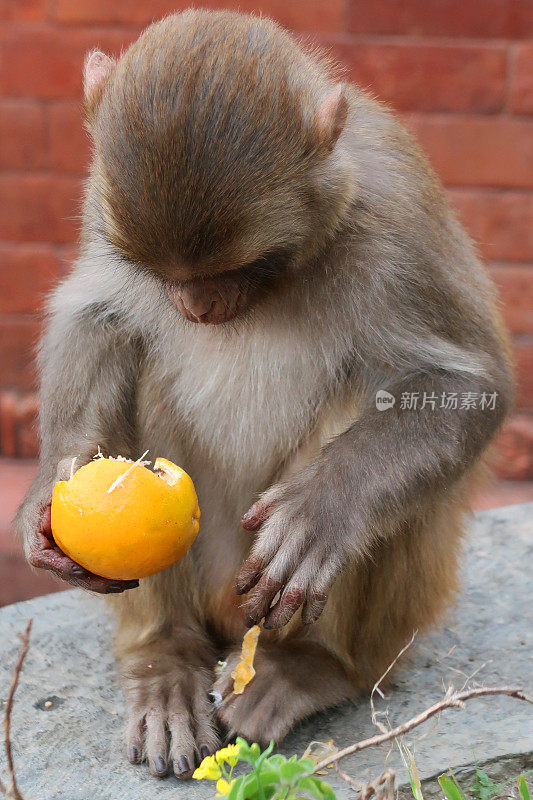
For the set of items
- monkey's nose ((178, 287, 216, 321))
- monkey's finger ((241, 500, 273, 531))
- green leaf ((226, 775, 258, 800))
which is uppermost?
monkey's nose ((178, 287, 216, 321))

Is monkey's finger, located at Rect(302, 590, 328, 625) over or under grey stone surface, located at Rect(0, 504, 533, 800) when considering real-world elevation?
over

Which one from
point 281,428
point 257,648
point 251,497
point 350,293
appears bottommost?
point 257,648

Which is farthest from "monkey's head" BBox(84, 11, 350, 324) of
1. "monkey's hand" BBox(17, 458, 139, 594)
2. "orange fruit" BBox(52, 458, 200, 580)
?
"monkey's hand" BBox(17, 458, 139, 594)

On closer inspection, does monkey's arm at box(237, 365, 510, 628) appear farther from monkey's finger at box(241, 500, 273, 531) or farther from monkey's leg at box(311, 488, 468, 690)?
monkey's leg at box(311, 488, 468, 690)

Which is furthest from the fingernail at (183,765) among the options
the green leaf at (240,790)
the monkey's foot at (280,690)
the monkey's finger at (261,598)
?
the green leaf at (240,790)

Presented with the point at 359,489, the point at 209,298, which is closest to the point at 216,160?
the point at 209,298

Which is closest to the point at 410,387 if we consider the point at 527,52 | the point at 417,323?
the point at 417,323

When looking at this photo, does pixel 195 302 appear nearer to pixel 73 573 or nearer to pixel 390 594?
pixel 73 573

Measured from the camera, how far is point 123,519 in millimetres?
2770

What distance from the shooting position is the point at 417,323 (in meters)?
3.32

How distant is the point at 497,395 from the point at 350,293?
546mm

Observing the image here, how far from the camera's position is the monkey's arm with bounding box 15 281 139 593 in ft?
11.4

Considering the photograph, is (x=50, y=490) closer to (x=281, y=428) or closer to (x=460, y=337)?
(x=281, y=428)

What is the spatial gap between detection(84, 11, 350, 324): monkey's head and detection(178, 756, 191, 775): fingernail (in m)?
1.22
